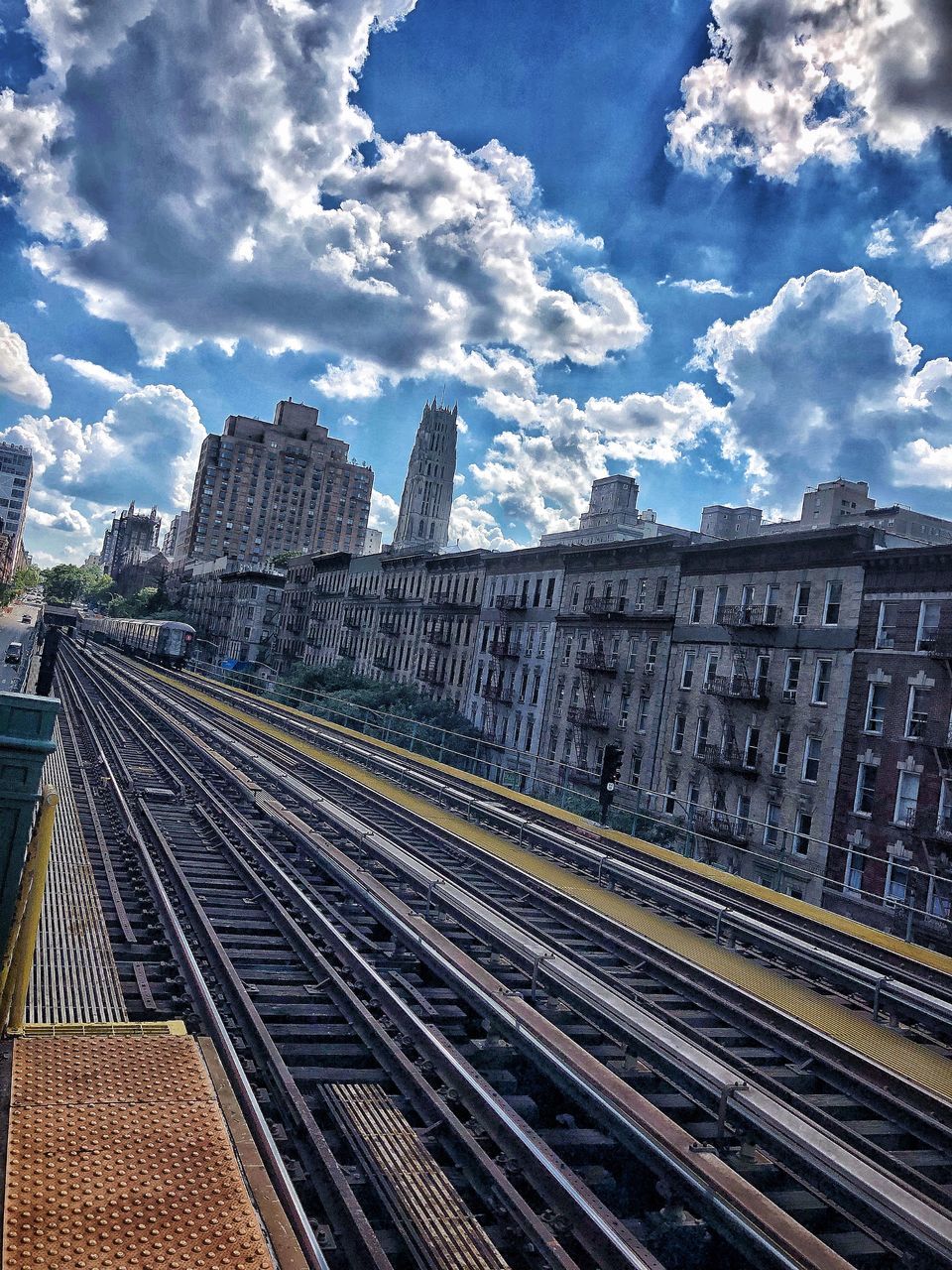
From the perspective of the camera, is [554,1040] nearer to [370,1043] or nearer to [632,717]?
[370,1043]

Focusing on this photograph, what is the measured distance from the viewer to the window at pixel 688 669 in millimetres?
42438

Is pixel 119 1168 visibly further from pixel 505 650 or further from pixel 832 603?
pixel 505 650

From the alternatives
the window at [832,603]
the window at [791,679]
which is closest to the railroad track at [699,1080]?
the window at [791,679]

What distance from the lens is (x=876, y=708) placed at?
33562mm

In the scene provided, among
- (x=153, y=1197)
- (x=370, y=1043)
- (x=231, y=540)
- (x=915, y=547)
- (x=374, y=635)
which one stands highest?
(x=231, y=540)

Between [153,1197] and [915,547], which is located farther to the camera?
[915,547]

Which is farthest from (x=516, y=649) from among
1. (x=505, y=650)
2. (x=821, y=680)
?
(x=821, y=680)

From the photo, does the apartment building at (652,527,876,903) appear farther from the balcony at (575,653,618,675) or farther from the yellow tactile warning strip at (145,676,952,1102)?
the yellow tactile warning strip at (145,676,952,1102)

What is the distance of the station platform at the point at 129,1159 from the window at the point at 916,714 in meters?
30.5

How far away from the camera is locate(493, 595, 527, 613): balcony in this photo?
2222 inches

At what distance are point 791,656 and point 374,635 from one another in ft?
145

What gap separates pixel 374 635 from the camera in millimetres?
76188

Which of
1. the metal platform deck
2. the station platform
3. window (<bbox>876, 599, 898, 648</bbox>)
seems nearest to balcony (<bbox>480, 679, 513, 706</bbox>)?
window (<bbox>876, 599, 898, 648</bbox>)

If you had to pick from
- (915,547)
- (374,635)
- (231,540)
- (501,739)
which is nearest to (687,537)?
(915,547)
